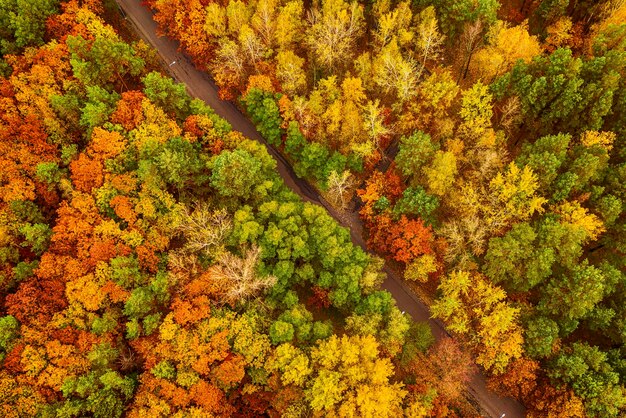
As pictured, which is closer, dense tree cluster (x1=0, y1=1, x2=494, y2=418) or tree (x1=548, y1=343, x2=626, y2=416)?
dense tree cluster (x1=0, y1=1, x2=494, y2=418)

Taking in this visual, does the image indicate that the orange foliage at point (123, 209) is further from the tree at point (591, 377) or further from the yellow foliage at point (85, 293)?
the tree at point (591, 377)

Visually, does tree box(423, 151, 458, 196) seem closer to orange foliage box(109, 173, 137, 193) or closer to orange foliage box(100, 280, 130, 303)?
orange foliage box(109, 173, 137, 193)

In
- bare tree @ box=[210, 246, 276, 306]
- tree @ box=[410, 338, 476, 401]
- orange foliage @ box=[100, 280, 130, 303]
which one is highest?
orange foliage @ box=[100, 280, 130, 303]

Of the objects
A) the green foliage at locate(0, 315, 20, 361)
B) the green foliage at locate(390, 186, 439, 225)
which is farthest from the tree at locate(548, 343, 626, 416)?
the green foliage at locate(0, 315, 20, 361)

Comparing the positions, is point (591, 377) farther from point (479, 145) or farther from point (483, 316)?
point (479, 145)

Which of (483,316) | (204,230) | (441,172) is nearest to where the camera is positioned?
(204,230)

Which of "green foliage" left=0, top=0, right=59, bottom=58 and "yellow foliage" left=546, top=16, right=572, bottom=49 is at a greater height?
"green foliage" left=0, top=0, right=59, bottom=58

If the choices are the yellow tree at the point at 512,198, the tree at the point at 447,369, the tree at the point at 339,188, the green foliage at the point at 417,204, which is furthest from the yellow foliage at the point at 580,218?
the tree at the point at 339,188

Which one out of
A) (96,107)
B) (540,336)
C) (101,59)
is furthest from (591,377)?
(101,59)
